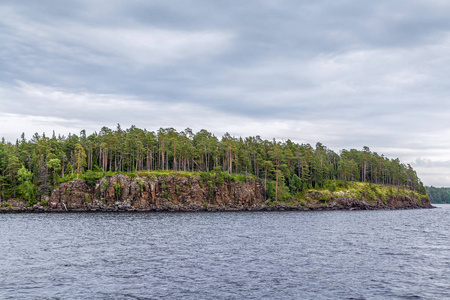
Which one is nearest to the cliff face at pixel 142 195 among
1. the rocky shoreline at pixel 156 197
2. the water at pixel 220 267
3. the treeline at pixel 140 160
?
the rocky shoreline at pixel 156 197

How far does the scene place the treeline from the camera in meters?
138

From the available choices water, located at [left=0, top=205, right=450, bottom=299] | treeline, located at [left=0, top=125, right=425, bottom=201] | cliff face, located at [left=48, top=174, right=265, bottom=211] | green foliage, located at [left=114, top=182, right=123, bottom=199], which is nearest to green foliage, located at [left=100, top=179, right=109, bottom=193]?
cliff face, located at [left=48, top=174, right=265, bottom=211]

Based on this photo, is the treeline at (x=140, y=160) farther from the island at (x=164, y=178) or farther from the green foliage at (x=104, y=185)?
the green foliage at (x=104, y=185)

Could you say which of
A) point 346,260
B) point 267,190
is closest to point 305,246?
point 346,260

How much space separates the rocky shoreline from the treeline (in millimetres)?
6639

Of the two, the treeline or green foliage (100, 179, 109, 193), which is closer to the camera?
green foliage (100, 179, 109, 193)

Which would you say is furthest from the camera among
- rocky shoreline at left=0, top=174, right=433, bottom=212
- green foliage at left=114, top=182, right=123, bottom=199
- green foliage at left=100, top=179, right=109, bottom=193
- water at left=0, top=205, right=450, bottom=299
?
green foliage at left=100, top=179, right=109, bottom=193

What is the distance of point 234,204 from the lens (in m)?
151

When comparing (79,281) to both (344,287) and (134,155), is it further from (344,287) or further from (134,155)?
(134,155)

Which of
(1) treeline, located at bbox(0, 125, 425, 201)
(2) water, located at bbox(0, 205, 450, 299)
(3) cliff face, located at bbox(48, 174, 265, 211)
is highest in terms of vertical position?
(1) treeline, located at bbox(0, 125, 425, 201)

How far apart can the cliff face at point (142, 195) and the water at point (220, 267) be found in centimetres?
7165

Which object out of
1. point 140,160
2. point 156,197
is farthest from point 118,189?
point 140,160

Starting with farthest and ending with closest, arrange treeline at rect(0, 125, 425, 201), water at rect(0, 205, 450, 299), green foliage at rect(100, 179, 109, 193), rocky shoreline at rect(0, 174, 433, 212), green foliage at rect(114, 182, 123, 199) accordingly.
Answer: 1. treeline at rect(0, 125, 425, 201)
2. green foliage at rect(100, 179, 109, 193)
3. green foliage at rect(114, 182, 123, 199)
4. rocky shoreline at rect(0, 174, 433, 212)
5. water at rect(0, 205, 450, 299)

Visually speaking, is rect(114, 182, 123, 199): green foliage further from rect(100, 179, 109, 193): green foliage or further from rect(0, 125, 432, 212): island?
rect(100, 179, 109, 193): green foliage
